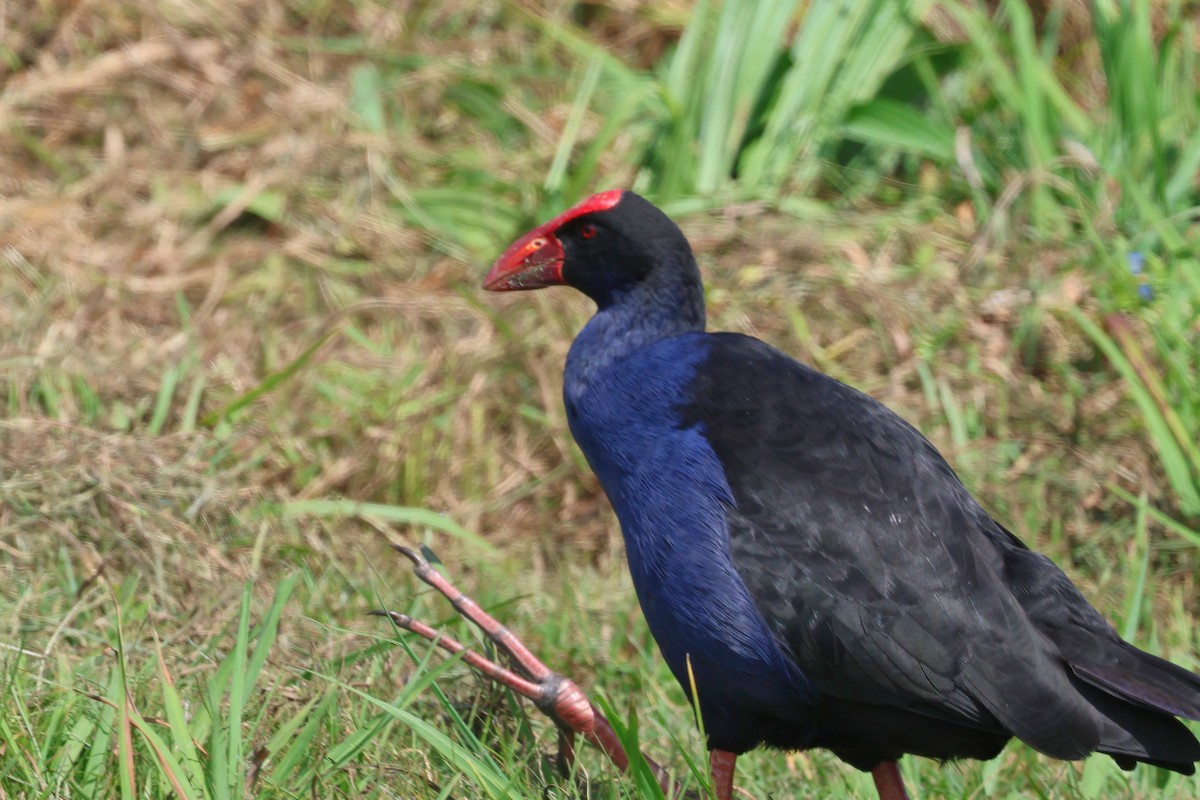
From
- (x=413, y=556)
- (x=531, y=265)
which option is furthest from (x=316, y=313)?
(x=413, y=556)

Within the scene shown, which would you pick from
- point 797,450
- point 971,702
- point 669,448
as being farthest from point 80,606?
point 971,702

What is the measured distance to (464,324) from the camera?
4.08m

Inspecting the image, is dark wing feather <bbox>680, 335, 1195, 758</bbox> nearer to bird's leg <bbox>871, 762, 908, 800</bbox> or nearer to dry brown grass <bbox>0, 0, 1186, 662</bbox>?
bird's leg <bbox>871, 762, 908, 800</bbox>

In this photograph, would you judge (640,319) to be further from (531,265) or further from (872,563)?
(872,563)

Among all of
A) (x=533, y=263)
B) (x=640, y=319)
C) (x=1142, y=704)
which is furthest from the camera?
(x=533, y=263)

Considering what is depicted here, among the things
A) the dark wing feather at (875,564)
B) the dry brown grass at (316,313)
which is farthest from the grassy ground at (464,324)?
the dark wing feather at (875,564)

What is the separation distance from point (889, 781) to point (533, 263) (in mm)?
1144

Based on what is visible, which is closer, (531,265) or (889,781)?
(889,781)

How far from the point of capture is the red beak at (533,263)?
280cm

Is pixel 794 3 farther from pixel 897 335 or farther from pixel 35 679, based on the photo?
pixel 35 679

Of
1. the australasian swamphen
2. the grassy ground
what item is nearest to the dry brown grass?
the grassy ground

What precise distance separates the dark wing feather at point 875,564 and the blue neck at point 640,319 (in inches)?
9.2

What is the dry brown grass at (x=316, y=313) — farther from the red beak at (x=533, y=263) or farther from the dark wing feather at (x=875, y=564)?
the dark wing feather at (x=875, y=564)

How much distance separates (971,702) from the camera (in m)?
2.09
